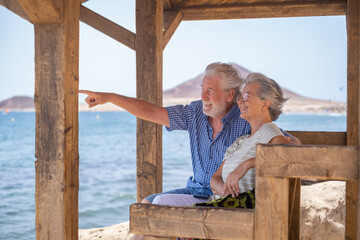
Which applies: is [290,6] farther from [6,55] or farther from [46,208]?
[6,55]

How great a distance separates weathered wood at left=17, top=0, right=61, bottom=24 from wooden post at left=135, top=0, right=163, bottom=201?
133 centimetres

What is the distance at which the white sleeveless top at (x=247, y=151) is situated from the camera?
2.13 m

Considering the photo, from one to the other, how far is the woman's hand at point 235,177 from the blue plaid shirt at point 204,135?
605mm

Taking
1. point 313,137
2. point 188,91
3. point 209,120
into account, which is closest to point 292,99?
point 188,91

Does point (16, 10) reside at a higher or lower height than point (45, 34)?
higher

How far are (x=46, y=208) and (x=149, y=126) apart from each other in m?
1.36

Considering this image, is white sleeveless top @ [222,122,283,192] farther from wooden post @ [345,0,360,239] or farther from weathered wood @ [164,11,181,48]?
weathered wood @ [164,11,181,48]

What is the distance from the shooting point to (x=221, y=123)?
278 cm

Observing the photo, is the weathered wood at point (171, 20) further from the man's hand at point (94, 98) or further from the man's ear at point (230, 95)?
the man's hand at point (94, 98)

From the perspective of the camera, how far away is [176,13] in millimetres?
4316

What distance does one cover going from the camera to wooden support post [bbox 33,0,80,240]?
2143mm

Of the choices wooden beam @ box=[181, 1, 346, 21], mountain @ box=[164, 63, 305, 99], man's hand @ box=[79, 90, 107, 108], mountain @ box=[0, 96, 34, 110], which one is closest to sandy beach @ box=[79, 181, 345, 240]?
wooden beam @ box=[181, 1, 346, 21]

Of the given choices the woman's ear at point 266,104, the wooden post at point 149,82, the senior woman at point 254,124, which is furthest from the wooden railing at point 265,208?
the wooden post at point 149,82

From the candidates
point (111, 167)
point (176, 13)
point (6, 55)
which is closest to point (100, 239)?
point (176, 13)
